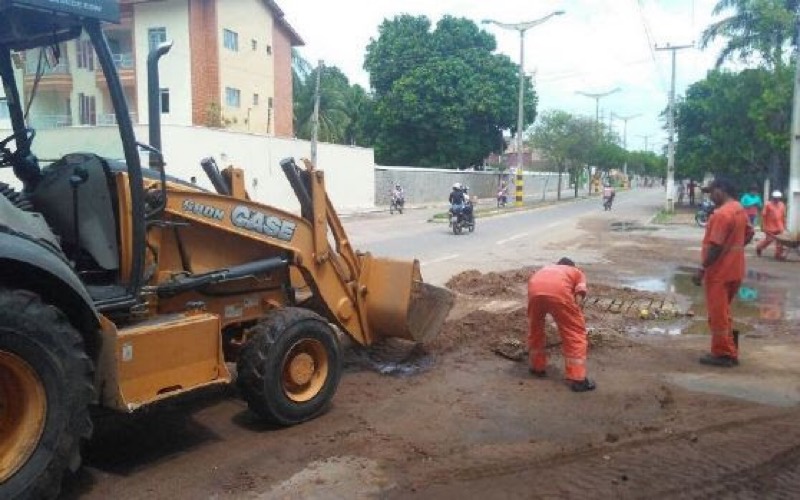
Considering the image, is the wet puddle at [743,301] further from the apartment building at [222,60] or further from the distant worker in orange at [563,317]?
the apartment building at [222,60]

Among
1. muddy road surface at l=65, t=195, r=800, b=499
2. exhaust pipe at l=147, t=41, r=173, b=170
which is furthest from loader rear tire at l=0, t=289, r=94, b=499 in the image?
exhaust pipe at l=147, t=41, r=173, b=170

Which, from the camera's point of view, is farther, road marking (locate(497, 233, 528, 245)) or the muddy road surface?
road marking (locate(497, 233, 528, 245))

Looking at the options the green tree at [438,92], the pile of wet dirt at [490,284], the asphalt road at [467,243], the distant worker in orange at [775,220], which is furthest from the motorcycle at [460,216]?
the green tree at [438,92]

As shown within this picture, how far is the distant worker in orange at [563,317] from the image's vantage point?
6.43 m

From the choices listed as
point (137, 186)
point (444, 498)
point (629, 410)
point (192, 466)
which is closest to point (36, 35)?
point (137, 186)

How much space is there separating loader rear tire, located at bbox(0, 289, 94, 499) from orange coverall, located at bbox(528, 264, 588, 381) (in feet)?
13.0

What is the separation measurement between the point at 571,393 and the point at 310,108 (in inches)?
1961

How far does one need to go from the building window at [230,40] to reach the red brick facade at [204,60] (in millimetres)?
1010

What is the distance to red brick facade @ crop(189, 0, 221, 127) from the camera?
1638 inches

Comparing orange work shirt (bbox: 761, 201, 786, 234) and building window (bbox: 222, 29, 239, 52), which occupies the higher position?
building window (bbox: 222, 29, 239, 52)

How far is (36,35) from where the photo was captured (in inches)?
171

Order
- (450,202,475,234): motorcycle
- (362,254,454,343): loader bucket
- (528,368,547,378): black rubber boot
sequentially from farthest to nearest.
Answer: (450,202,475,234): motorcycle
(528,368,547,378): black rubber boot
(362,254,454,343): loader bucket

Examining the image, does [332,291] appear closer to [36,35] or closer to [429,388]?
[429,388]

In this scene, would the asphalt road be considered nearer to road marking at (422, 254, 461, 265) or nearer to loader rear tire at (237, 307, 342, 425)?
road marking at (422, 254, 461, 265)
